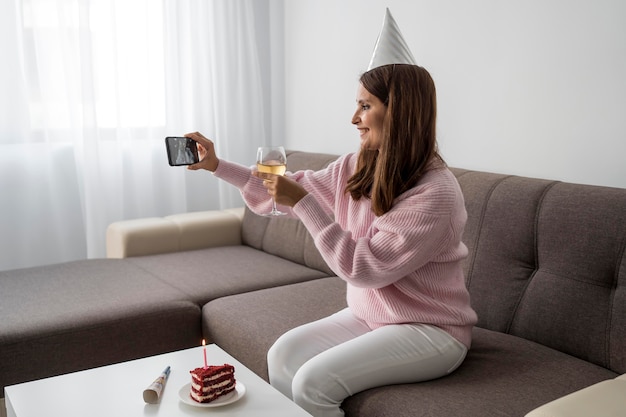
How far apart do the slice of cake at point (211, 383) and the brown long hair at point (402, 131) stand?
1.86ft

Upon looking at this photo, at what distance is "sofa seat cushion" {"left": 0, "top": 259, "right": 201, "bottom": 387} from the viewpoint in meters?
2.08

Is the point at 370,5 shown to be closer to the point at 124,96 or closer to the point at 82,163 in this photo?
the point at 124,96

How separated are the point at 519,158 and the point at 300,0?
164 centimetres

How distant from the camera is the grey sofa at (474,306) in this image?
1.66 m

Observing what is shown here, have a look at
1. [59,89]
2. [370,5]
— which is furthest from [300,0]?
[59,89]

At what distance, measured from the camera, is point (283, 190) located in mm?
1786

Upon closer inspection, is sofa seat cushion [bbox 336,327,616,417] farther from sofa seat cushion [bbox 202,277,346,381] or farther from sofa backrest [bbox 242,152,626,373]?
sofa seat cushion [bbox 202,277,346,381]

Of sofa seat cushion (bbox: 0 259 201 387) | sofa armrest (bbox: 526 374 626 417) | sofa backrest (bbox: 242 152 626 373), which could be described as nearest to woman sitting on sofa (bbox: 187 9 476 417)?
sofa backrest (bbox: 242 152 626 373)

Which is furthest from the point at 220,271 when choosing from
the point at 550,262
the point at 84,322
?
the point at 550,262

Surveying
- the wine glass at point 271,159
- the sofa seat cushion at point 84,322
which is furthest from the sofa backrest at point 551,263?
the sofa seat cushion at point 84,322

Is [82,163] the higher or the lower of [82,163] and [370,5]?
the lower

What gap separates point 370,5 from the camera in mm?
3064

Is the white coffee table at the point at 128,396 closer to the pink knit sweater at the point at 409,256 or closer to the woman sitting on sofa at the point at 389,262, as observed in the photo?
the woman sitting on sofa at the point at 389,262

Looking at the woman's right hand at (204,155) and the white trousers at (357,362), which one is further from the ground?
the woman's right hand at (204,155)
